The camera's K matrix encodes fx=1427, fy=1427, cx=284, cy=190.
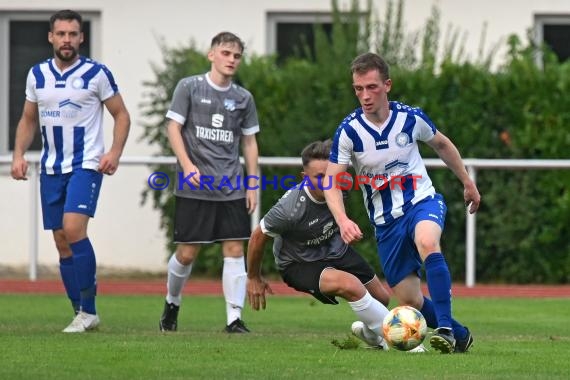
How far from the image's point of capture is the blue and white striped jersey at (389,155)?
8805 mm

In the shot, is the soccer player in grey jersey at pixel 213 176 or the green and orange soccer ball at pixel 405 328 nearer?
the green and orange soccer ball at pixel 405 328

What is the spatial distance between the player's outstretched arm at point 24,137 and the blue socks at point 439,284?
350cm

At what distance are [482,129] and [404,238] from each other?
7333mm

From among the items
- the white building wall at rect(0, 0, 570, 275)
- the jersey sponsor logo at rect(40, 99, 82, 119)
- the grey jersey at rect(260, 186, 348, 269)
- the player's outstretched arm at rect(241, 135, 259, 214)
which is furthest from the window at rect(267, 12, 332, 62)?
the grey jersey at rect(260, 186, 348, 269)

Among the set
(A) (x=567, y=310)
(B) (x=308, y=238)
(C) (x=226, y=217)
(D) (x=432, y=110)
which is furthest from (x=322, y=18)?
(B) (x=308, y=238)

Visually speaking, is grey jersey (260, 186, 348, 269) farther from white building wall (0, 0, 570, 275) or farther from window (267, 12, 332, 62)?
window (267, 12, 332, 62)

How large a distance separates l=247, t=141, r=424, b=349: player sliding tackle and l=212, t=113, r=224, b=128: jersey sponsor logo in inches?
56.1

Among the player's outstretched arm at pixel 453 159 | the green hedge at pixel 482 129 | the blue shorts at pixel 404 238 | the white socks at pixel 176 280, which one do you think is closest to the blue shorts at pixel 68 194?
the white socks at pixel 176 280

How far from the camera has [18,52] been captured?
62.7ft

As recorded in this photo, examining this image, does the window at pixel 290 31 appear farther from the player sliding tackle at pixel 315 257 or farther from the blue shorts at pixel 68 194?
the player sliding tackle at pixel 315 257

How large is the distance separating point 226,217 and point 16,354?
2.78 m

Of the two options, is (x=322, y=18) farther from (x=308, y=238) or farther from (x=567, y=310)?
(x=308, y=238)

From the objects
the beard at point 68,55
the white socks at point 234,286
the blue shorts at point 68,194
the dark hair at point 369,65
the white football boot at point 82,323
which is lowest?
the white football boot at point 82,323

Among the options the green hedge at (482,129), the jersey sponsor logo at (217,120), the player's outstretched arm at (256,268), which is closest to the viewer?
the player's outstretched arm at (256,268)
